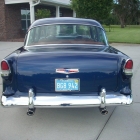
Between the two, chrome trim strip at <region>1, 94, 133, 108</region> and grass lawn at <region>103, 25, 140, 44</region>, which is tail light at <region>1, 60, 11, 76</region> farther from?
grass lawn at <region>103, 25, 140, 44</region>

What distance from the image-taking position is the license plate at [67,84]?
3.12m

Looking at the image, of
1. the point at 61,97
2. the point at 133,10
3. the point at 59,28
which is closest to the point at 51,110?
the point at 61,97

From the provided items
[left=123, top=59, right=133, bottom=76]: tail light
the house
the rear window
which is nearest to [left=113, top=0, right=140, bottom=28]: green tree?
the house

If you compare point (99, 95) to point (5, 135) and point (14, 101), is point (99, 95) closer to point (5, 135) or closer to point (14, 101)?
point (14, 101)

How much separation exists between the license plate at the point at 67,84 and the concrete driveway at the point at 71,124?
0.69 meters

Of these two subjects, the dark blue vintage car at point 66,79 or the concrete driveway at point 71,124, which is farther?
the concrete driveway at point 71,124

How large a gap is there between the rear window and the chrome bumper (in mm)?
1278

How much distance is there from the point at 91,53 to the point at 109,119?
1.27 m

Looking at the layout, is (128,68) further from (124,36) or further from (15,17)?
(124,36)

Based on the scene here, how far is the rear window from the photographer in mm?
4127

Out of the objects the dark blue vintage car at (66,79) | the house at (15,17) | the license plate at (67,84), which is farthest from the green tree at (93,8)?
the license plate at (67,84)

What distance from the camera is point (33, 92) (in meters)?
3.12

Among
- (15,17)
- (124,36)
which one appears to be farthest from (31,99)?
(124,36)

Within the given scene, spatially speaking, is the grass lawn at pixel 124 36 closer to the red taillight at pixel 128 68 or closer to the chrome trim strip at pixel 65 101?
the red taillight at pixel 128 68
